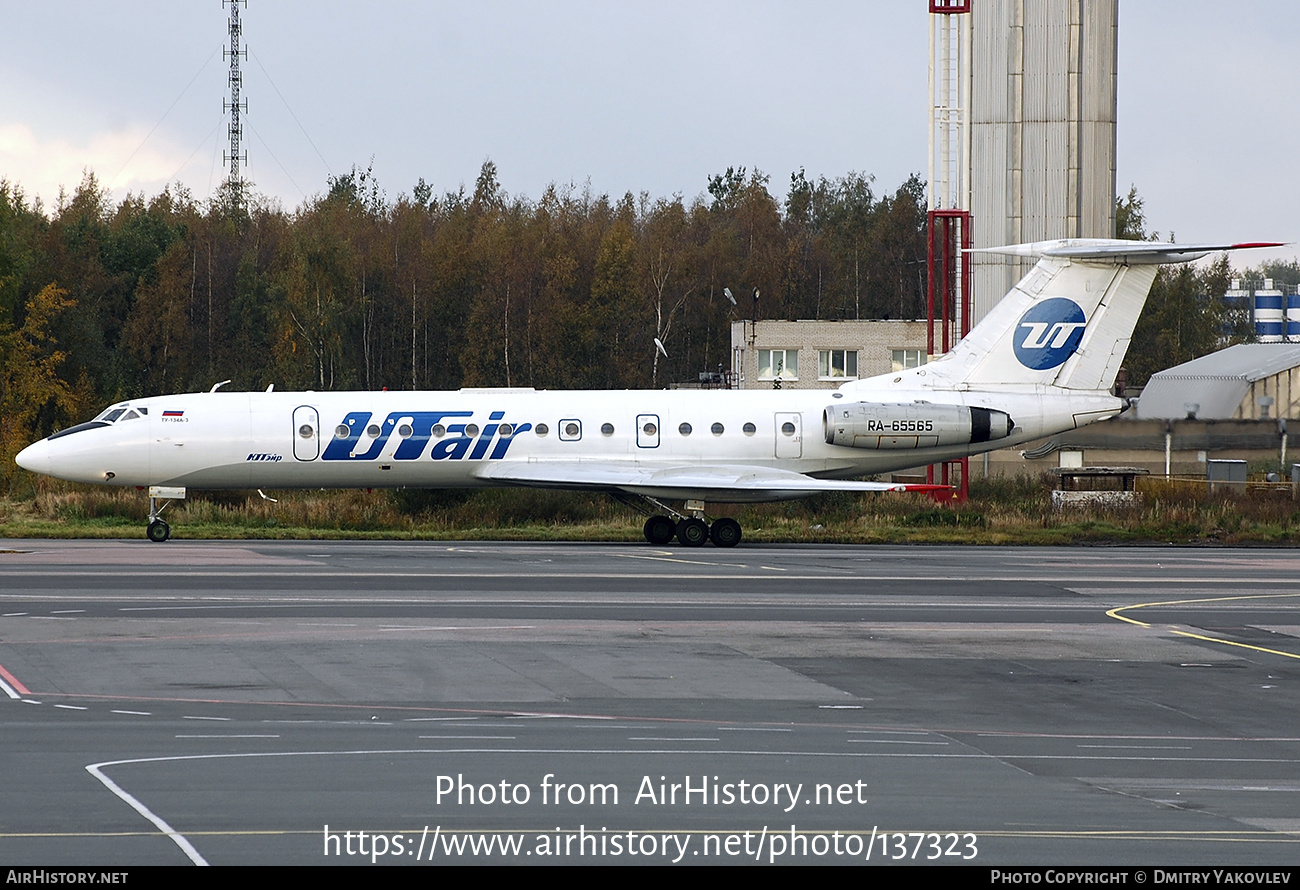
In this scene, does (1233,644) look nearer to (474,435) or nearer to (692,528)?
(692,528)

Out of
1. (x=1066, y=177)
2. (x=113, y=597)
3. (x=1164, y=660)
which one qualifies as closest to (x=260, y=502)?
(x=113, y=597)

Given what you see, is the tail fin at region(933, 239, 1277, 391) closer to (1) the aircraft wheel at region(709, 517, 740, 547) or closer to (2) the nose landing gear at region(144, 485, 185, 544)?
(1) the aircraft wheel at region(709, 517, 740, 547)

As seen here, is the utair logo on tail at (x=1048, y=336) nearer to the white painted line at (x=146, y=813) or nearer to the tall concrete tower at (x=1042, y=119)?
the tall concrete tower at (x=1042, y=119)

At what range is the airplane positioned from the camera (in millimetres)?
30281

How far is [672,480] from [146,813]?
→ 22085 millimetres

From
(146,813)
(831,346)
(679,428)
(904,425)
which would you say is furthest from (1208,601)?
(831,346)

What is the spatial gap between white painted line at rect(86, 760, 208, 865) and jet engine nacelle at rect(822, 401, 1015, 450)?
74.2ft

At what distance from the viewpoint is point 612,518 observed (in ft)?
121

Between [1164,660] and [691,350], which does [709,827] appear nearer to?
[1164,660]

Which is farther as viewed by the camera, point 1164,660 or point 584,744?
point 1164,660

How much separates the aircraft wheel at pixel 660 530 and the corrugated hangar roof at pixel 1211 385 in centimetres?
3823

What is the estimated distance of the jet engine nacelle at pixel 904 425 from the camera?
102 ft

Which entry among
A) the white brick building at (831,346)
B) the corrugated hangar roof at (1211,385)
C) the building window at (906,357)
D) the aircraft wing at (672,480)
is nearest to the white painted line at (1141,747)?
the aircraft wing at (672,480)

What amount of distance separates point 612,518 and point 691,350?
159ft
